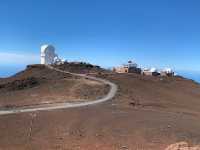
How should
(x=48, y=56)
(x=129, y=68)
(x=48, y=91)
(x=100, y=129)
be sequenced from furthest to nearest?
(x=48, y=56) → (x=129, y=68) → (x=48, y=91) → (x=100, y=129)

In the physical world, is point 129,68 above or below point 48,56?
below

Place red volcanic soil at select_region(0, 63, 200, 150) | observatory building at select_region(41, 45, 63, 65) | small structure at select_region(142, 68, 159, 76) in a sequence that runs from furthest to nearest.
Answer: observatory building at select_region(41, 45, 63, 65) → small structure at select_region(142, 68, 159, 76) → red volcanic soil at select_region(0, 63, 200, 150)

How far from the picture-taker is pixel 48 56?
85500mm

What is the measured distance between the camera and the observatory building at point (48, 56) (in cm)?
8475

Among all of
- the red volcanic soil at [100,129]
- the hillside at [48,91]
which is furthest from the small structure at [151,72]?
the red volcanic soil at [100,129]

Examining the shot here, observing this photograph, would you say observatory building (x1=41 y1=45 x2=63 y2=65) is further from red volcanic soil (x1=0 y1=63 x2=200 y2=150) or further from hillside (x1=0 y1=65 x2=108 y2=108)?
red volcanic soil (x1=0 y1=63 x2=200 y2=150)

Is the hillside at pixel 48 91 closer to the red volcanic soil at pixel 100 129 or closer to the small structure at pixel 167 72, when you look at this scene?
the red volcanic soil at pixel 100 129

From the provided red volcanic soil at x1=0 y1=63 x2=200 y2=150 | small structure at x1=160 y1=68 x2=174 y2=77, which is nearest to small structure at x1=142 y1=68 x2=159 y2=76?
small structure at x1=160 y1=68 x2=174 y2=77

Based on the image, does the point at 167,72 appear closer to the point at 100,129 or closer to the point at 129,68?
the point at 129,68

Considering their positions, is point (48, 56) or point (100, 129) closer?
point (100, 129)

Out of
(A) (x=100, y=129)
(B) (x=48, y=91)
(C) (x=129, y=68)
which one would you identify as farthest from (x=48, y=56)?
(A) (x=100, y=129)

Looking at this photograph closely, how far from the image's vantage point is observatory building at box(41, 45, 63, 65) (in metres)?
84.8

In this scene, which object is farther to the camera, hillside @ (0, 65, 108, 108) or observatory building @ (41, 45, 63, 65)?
observatory building @ (41, 45, 63, 65)

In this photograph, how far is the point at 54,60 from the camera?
85812 mm
